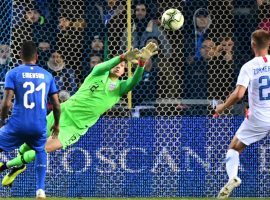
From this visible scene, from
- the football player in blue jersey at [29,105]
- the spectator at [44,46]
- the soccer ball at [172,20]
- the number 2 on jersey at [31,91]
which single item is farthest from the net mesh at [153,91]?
the number 2 on jersey at [31,91]

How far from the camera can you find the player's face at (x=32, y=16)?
1533 cm

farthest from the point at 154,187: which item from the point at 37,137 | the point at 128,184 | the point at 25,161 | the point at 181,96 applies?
the point at 37,137

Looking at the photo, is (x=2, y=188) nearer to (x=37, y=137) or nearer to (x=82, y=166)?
(x=82, y=166)

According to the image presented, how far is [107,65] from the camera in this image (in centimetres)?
1319

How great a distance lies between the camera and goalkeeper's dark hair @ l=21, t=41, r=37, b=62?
1149cm

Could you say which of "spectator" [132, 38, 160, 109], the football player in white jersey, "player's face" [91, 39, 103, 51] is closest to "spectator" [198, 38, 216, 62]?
"spectator" [132, 38, 160, 109]

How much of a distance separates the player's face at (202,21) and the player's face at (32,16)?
8.56 feet

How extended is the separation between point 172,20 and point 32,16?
8.06ft

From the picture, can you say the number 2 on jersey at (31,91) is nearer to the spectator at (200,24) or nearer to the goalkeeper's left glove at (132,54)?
the goalkeeper's left glove at (132,54)

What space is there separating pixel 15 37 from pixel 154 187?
328cm

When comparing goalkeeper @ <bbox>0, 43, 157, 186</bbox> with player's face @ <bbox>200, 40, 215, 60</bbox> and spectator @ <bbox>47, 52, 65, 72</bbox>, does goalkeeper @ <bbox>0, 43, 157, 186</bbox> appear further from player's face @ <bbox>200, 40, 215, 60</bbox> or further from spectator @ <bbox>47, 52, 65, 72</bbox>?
player's face @ <bbox>200, 40, 215, 60</bbox>

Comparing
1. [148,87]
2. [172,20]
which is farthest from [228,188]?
[148,87]

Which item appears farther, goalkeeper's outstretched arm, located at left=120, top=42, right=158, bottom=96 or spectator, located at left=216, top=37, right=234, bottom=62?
spectator, located at left=216, top=37, right=234, bottom=62

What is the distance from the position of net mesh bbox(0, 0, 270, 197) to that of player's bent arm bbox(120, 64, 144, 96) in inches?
60.8
